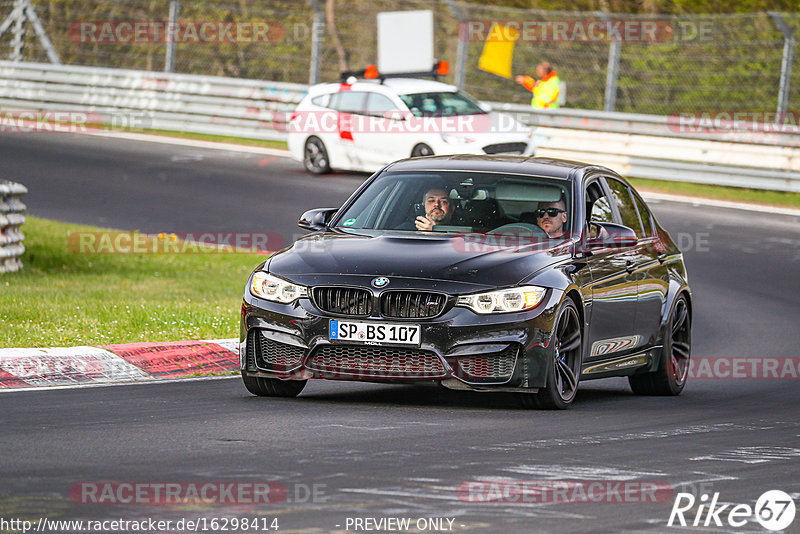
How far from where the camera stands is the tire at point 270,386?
974cm

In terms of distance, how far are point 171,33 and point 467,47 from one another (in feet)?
20.1

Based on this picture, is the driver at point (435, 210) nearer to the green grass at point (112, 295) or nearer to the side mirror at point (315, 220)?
the side mirror at point (315, 220)

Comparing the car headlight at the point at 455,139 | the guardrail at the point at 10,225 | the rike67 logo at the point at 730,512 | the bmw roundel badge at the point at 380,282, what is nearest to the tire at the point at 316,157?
the car headlight at the point at 455,139

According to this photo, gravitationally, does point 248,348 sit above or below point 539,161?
below

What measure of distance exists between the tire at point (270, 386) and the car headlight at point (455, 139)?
53.1ft

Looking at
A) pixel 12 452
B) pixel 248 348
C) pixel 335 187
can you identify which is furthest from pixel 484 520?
pixel 335 187

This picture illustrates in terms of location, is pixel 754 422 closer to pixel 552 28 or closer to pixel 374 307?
pixel 374 307

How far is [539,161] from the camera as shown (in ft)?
36.0

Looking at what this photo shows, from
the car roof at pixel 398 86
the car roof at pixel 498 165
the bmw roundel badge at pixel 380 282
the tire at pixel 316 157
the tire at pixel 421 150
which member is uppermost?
the car roof at pixel 498 165

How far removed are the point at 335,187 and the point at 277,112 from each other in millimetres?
6063

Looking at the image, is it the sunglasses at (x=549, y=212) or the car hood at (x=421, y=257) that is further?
the sunglasses at (x=549, y=212)

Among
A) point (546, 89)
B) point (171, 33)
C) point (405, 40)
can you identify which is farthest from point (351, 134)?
point (171, 33)

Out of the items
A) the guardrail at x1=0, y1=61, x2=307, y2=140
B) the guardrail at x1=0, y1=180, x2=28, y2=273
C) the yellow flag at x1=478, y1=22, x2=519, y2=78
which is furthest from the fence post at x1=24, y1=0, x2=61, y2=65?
the guardrail at x1=0, y1=180, x2=28, y2=273

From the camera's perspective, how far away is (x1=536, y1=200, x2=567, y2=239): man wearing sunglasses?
10.2m
